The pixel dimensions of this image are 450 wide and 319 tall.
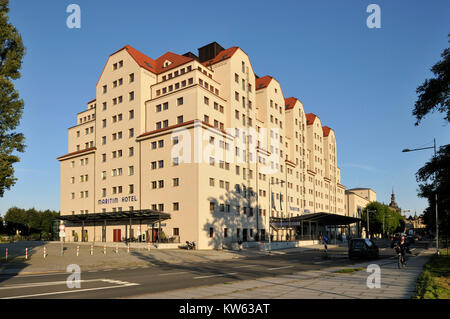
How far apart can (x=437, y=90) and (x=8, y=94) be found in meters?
30.3

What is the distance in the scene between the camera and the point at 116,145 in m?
56.2

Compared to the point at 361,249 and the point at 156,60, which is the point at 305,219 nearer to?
the point at 361,249

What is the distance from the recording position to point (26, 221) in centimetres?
9962

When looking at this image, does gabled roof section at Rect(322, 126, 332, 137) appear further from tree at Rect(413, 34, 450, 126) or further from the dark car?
tree at Rect(413, 34, 450, 126)

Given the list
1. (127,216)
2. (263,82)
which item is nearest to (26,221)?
(127,216)

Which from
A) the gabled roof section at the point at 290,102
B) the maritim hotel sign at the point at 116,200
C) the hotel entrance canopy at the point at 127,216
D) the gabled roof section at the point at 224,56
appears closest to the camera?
the hotel entrance canopy at the point at 127,216

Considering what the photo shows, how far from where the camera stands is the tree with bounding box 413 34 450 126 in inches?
783

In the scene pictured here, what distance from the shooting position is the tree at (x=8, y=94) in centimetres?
2727

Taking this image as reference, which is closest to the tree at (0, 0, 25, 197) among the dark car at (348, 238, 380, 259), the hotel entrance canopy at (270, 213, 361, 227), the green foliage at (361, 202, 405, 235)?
the dark car at (348, 238, 380, 259)

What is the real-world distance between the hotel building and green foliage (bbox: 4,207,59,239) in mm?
44162

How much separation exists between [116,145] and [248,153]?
21233 millimetres

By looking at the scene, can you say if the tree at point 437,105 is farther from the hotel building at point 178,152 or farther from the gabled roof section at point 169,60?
the gabled roof section at point 169,60

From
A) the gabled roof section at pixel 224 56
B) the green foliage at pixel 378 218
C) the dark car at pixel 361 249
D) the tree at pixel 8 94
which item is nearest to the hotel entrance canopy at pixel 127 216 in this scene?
the tree at pixel 8 94

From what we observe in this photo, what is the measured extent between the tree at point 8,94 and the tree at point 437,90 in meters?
29.2
